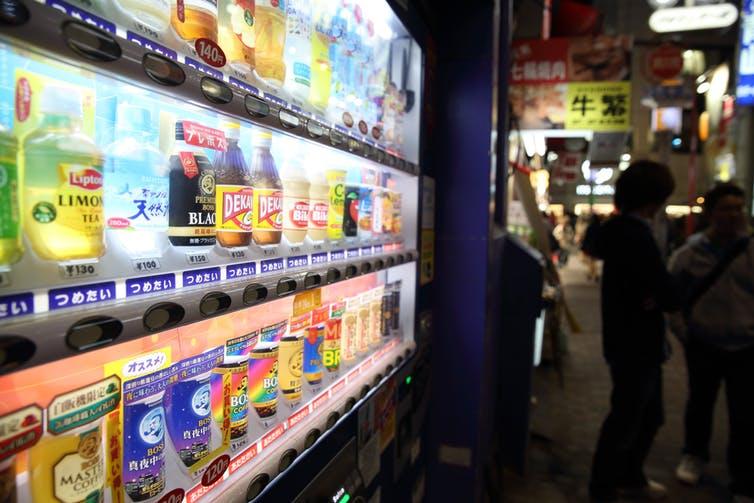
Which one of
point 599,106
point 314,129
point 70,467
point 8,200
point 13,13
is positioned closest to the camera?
point 13,13

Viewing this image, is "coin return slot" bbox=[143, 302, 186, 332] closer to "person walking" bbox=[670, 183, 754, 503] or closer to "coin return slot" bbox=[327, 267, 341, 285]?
"coin return slot" bbox=[327, 267, 341, 285]

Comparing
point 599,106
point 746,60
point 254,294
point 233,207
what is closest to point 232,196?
point 233,207

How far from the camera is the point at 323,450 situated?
4.44 feet

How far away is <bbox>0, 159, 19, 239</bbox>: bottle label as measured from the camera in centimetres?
65

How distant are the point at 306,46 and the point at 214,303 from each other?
0.86 meters

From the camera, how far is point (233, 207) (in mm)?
1079

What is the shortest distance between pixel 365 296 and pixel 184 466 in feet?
3.14

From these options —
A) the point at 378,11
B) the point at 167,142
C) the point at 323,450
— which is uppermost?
the point at 378,11

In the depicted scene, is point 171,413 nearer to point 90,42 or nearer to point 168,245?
point 168,245

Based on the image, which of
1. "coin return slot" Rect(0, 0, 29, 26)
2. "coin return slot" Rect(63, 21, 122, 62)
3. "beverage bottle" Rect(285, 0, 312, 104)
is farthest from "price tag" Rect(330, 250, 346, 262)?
"coin return slot" Rect(0, 0, 29, 26)

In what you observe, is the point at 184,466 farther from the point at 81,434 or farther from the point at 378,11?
the point at 378,11

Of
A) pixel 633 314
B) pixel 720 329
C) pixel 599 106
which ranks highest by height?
pixel 599 106

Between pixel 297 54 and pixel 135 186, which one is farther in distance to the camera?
pixel 297 54

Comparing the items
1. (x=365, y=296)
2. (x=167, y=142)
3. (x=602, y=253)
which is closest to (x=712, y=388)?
(x=602, y=253)
